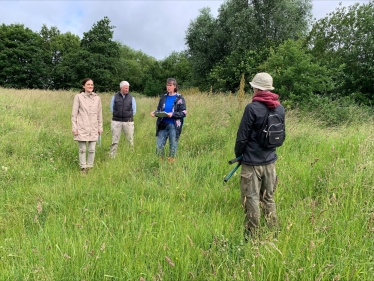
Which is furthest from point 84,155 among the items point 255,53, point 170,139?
point 255,53

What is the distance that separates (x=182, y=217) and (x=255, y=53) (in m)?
16.4

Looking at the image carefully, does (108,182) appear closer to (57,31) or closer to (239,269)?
(239,269)

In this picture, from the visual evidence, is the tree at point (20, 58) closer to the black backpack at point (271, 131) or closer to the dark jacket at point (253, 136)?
the dark jacket at point (253, 136)

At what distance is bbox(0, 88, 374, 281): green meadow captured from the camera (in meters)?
2.01

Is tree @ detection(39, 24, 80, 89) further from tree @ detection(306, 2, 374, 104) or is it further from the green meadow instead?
the green meadow

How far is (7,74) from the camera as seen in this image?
130ft

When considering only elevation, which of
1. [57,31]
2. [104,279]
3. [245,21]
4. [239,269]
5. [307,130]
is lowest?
[104,279]

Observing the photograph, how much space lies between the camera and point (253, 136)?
9.23 ft

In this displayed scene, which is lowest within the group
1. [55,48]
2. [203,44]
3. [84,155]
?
[84,155]

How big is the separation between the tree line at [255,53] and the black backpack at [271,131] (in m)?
7.28

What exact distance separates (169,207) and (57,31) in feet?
203

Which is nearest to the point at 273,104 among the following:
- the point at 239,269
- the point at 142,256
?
the point at 239,269

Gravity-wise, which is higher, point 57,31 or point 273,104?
point 57,31

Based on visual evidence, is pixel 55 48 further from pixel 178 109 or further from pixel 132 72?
pixel 178 109
